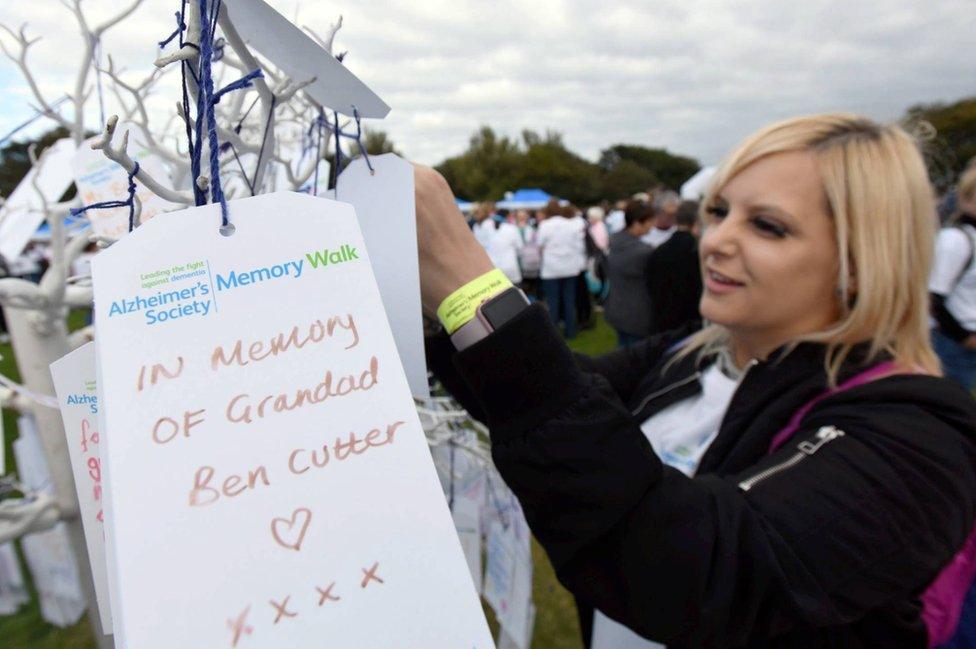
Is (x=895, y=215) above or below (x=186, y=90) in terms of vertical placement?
below

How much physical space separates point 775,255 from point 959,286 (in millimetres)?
2671

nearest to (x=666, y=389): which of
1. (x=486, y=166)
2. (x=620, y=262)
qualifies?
(x=620, y=262)

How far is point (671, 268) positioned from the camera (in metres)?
3.33

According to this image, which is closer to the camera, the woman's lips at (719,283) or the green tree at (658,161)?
the woman's lips at (719,283)

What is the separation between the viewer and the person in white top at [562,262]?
22.4 ft

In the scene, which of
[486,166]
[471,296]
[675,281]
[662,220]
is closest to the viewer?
[471,296]

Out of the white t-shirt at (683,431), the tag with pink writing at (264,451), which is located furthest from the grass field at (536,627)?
the tag with pink writing at (264,451)

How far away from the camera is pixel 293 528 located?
41 cm

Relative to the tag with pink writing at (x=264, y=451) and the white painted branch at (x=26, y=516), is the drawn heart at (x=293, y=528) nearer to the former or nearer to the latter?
the tag with pink writing at (x=264, y=451)

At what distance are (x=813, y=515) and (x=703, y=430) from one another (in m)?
0.44

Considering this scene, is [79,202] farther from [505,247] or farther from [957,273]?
[505,247]

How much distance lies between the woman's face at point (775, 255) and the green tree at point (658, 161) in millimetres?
55559

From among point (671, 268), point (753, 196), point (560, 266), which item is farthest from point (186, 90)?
point (560, 266)

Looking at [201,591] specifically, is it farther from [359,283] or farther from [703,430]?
[703,430]
